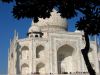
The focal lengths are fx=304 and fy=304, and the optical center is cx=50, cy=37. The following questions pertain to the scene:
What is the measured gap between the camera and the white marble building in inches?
1168

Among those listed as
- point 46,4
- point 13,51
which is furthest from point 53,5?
point 13,51

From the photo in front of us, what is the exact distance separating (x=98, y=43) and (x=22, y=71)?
907 centimetres

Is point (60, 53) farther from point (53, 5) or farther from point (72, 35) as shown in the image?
point (53, 5)

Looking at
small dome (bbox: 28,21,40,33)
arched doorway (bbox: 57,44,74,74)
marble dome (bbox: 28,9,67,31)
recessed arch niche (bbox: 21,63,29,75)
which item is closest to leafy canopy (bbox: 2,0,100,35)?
recessed arch niche (bbox: 21,63,29,75)

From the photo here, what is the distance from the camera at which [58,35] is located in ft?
101

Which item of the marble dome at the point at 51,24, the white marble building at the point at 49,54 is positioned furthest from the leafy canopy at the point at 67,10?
the marble dome at the point at 51,24

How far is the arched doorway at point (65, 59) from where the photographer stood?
3180 cm

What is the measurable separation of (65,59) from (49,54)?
3.22 metres

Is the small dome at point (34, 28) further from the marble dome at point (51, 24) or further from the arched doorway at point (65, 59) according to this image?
the arched doorway at point (65, 59)

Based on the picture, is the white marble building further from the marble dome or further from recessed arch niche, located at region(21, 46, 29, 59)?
the marble dome

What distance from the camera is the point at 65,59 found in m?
32.5

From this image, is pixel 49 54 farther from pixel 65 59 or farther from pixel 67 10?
pixel 67 10

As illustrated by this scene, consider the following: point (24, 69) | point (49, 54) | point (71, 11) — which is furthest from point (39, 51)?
point (71, 11)

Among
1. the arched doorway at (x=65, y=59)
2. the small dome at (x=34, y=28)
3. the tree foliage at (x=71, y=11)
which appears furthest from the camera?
the small dome at (x=34, y=28)
